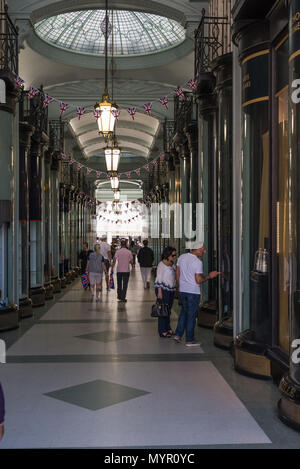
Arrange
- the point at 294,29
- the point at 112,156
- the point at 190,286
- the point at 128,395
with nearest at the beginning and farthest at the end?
the point at 294,29 < the point at 128,395 < the point at 190,286 < the point at 112,156

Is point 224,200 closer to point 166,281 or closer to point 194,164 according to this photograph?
point 166,281

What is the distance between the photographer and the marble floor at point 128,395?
4.61m

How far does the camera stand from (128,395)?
5.87m

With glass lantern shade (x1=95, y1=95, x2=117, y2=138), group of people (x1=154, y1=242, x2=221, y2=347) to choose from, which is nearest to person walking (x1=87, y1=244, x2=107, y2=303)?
glass lantern shade (x1=95, y1=95, x2=117, y2=138)

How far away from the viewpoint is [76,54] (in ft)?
59.2

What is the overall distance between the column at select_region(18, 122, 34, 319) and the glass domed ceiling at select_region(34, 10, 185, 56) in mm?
6174

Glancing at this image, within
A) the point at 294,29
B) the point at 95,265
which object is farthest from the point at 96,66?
the point at 294,29

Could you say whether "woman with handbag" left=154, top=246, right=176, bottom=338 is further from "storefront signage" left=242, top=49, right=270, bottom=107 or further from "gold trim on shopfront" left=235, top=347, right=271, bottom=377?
"storefront signage" left=242, top=49, right=270, bottom=107

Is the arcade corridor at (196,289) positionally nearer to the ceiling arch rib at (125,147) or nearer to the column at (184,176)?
the column at (184,176)

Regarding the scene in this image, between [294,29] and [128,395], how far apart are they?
3.91 m

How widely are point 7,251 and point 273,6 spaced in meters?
6.56

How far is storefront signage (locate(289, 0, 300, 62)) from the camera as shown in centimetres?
477

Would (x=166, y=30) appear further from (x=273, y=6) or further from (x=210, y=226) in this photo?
(x=273, y=6)

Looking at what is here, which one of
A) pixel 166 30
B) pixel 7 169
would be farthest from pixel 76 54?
pixel 7 169
